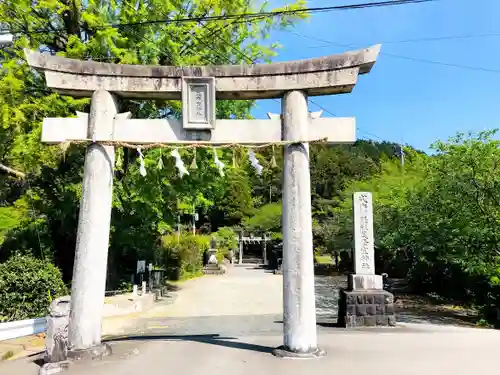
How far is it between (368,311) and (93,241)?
22.6 ft

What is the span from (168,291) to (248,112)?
1098 cm

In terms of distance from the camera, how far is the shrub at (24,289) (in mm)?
11211

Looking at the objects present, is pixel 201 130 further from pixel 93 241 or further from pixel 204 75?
pixel 93 241

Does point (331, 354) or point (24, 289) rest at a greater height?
point (24, 289)

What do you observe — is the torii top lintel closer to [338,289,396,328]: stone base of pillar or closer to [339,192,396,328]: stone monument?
[339,192,396,328]: stone monument

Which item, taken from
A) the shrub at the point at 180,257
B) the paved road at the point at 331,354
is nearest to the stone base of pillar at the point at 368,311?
the paved road at the point at 331,354

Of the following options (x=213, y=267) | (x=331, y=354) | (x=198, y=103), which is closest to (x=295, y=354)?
(x=331, y=354)

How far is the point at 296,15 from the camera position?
15.6 m

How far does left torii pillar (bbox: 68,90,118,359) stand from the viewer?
636 centimetres

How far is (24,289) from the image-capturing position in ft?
37.7

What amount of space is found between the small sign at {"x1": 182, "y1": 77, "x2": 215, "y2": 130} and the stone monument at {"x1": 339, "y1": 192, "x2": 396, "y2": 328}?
19.9ft

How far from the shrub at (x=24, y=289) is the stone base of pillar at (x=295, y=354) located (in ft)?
26.8

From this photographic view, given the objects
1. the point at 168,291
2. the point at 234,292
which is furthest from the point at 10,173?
the point at 234,292

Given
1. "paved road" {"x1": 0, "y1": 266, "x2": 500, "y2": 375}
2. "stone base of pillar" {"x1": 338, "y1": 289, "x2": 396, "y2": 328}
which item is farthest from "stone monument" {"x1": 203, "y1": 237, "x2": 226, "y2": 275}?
"stone base of pillar" {"x1": 338, "y1": 289, "x2": 396, "y2": 328}
